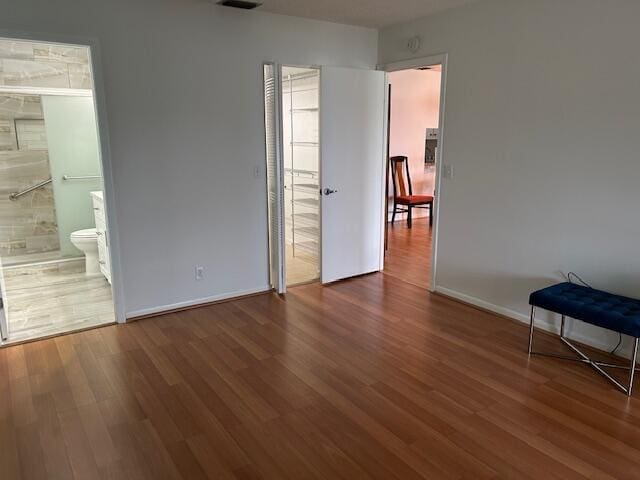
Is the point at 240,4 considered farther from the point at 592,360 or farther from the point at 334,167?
the point at 592,360

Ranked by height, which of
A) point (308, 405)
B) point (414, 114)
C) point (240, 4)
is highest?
point (240, 4)

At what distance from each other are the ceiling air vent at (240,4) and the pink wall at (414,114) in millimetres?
4009

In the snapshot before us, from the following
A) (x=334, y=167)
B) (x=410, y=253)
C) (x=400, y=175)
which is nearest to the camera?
(x=334, y=167)

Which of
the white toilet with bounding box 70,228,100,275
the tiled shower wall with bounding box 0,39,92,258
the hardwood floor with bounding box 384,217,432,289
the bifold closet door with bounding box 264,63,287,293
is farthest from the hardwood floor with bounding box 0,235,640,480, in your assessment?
the tiled shower wall with bounding box 0,39,92,258

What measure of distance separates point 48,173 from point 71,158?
0.32 meters

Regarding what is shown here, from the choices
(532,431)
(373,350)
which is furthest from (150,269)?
(532,431)

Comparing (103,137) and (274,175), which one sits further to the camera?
(274,175)

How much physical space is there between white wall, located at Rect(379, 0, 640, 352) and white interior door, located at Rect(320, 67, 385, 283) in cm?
61

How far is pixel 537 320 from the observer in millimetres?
3510

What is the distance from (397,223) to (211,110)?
4404mm

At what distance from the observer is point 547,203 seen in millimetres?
3340

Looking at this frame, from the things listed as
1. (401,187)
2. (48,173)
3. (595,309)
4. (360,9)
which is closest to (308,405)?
(595,309)

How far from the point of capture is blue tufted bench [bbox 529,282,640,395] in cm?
255

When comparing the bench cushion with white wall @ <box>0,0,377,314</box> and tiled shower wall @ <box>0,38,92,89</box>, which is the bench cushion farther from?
tiled shower wall @ <box>0,38,92,89</box>
